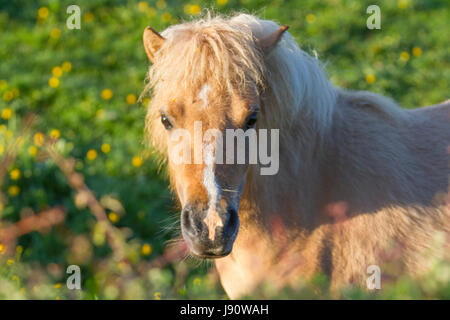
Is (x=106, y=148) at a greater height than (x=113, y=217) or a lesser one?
greater

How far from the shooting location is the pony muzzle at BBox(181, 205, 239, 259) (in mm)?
2199

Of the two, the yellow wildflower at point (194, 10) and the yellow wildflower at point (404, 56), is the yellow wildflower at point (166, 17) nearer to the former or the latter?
the yellow wildflower at point (194, 10)

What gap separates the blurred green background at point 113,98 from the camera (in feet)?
14.0

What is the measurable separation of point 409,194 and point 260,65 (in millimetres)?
1216

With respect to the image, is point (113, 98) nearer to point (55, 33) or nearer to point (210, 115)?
point (55, 33)

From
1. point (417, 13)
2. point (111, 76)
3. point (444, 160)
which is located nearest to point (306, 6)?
point (417, 13)

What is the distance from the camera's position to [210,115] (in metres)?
2.38

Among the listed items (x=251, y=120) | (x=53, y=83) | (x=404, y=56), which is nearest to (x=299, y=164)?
(x=251, y=120)

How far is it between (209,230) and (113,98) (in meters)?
4.17

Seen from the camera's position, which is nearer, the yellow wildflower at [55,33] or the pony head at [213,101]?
the pony head at [213,101]

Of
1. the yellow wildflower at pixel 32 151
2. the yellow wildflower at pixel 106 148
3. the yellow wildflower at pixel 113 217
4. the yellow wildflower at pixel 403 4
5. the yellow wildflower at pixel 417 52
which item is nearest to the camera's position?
the yellow wildflower at pixel 113 217

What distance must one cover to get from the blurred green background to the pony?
0.56 meters

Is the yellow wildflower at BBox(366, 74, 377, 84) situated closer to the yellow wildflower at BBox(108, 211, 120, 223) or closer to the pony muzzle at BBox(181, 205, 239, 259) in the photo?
the yellow wildflower at BBox(108, 211, 120, 223)

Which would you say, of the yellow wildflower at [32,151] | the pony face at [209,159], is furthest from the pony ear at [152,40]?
the yellow wildflower at [32,151]
